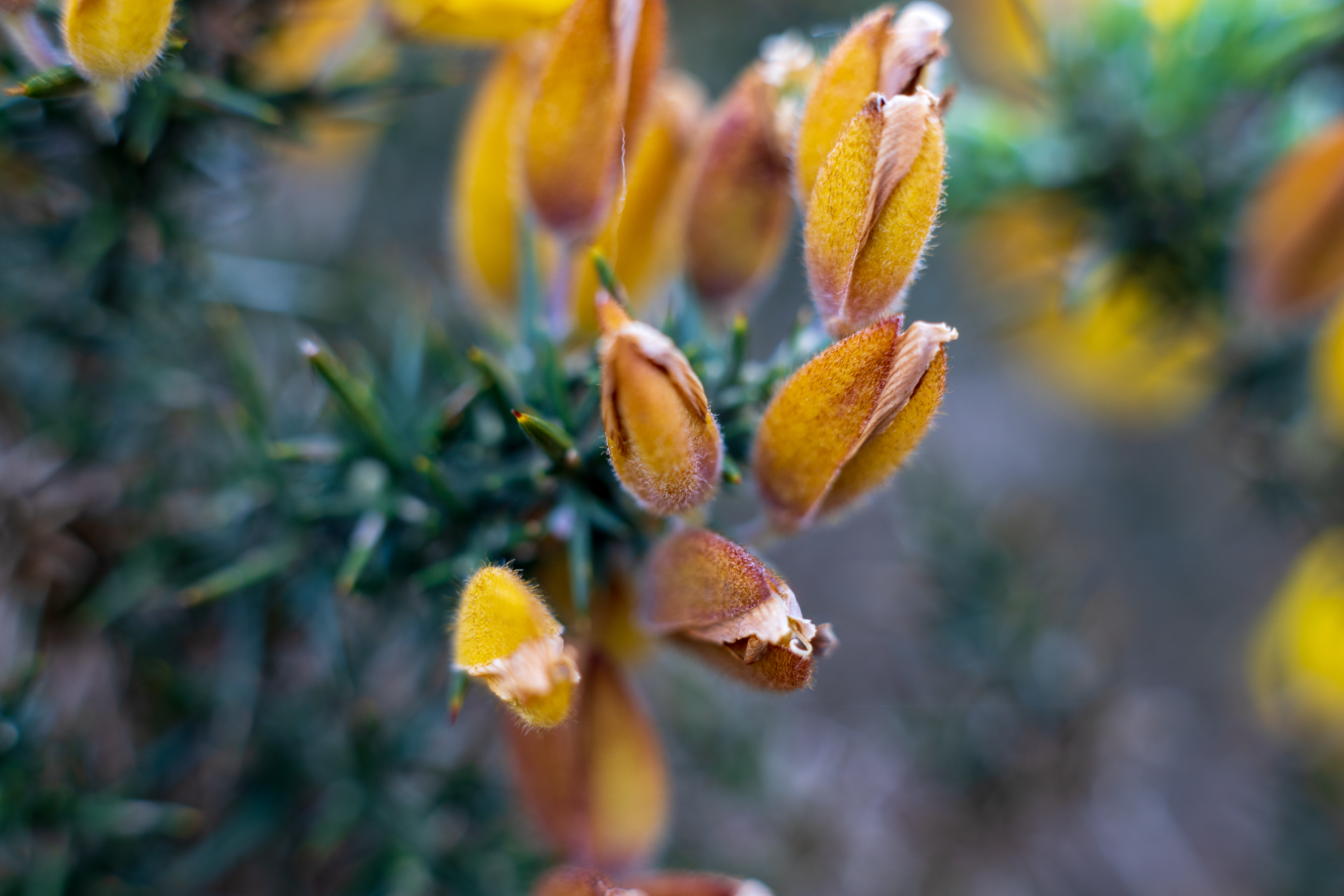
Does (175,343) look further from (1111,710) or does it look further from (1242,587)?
(1242,587)

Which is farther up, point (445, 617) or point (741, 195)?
point (741, 195)

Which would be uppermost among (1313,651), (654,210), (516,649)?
(654,210)

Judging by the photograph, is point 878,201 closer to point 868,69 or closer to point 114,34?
point 868,69

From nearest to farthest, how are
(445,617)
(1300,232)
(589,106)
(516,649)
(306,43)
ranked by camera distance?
(516,649), (589,106), (445,617), (1300,232), (306,43)

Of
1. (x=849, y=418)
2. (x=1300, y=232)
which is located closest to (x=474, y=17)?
(x=849, y=418)

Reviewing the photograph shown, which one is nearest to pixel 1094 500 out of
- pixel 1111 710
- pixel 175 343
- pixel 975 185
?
pixel 1111 710

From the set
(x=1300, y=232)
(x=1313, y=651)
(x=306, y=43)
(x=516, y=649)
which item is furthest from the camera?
(x=1313, y=651)

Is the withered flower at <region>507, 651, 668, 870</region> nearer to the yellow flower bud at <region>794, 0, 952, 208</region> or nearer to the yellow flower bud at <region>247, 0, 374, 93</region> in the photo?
the yellow flower bud at <region>794, 0, 952, 208</region>
